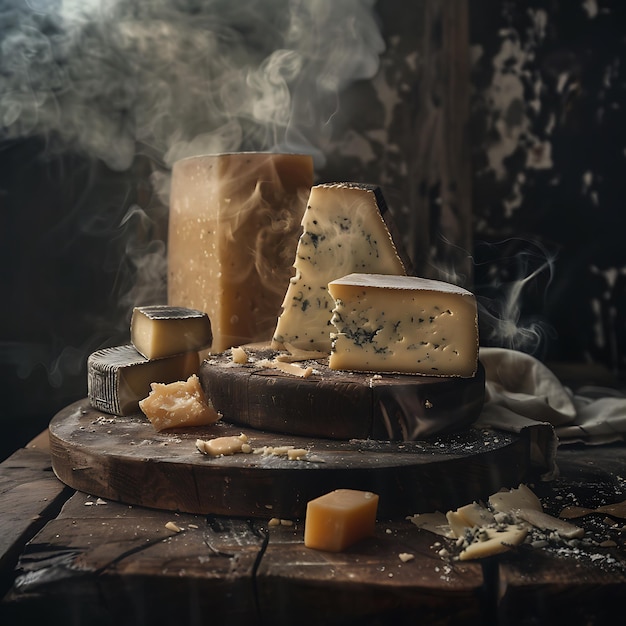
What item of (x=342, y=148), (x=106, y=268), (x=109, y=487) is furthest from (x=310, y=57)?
(x=109, y=487)

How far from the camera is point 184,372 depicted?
2.31 metres

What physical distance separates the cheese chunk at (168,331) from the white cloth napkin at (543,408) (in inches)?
33.4

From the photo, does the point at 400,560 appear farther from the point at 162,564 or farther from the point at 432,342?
the point at 432,342

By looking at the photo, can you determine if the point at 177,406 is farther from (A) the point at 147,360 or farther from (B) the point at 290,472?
(B) the point at 290,472

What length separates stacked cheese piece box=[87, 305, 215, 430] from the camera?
2.15 m

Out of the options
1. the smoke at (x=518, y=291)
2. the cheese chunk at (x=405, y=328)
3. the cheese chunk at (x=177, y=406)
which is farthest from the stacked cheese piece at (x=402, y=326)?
the smoke at (x=518, y=291)

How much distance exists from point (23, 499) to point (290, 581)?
0.81 metres

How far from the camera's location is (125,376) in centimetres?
213

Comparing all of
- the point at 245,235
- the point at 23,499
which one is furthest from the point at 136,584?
the point at 245,235

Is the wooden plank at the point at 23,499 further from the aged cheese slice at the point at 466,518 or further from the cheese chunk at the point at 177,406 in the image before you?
the aged cheese slice at the point at 466,518

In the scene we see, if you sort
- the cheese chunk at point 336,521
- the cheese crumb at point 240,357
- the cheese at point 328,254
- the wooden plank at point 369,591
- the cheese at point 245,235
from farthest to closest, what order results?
the cheese at point 245,235 → the cheese at point 328,254 → the cheese crumb at point 240,357 → the cheese chunk at point 336,521 → the wooden plank at point 369,591

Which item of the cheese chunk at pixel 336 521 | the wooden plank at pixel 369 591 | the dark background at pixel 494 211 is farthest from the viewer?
the dark background at pixel 494 211

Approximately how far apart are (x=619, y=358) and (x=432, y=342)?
159 cm

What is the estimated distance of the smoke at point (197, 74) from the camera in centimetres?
308
